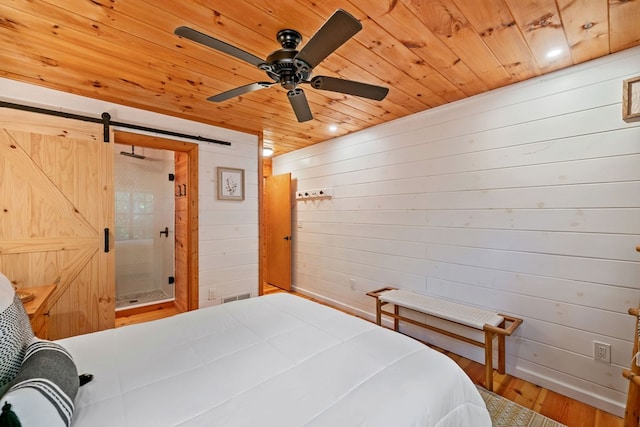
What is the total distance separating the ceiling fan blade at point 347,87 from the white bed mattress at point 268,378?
4.56 feet

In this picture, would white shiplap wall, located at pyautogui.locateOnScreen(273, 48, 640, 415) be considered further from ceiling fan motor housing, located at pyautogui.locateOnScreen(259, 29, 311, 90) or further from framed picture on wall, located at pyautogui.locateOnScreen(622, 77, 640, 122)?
A: ceiling fan motor housing, located at pyautogui.locateOnScreen(259, 29, 311, 90)

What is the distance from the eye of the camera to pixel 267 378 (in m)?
1.12

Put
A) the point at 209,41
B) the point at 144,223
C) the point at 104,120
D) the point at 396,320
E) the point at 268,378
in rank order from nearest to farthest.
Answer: the point at 268,378
the point at 209,41
the point at 104,120
the point at 396,320
the point at 144,223

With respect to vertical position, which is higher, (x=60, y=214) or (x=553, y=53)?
(x=553, y=53)

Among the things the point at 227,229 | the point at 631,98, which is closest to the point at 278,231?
the point at 227,229

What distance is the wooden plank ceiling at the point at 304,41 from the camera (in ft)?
4.65

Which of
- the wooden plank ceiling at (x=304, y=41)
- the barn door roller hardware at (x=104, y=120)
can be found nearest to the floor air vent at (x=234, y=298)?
the barn door roller hardware at (x=104, y=120)

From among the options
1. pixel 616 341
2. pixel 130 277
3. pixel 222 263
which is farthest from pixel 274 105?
pixel 130 277

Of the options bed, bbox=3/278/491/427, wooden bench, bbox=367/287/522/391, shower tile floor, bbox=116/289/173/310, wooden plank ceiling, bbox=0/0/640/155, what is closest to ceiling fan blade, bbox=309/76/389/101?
wooden plank ceiling, bbox=0/0/640/155

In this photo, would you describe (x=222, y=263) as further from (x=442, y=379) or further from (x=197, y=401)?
(x=442, y=379)

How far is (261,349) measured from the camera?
1.35 metres

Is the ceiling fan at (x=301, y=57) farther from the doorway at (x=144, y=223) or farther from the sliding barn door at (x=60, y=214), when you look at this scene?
the doorway at (x=144, y=223)

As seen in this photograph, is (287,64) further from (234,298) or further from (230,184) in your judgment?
(234,298)

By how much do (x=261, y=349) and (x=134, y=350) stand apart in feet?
1.99
